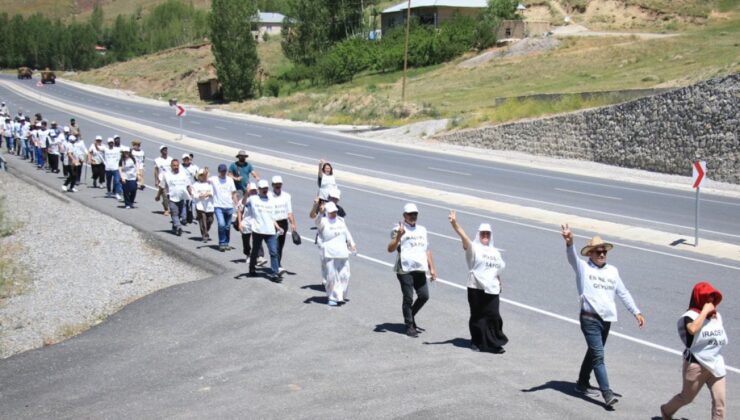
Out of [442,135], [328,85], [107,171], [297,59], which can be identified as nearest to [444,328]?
[107,171]

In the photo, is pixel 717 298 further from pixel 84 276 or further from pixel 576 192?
pixel 576 192

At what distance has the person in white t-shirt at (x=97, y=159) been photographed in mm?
24500

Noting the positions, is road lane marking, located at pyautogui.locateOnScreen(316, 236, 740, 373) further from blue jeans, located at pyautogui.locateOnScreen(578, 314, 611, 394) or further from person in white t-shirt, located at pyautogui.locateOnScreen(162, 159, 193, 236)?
person in white t-shirt, located at pyautogui.locateOnScreen(162, 159, 193, 236)

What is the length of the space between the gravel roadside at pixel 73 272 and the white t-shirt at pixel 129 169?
3.72ft

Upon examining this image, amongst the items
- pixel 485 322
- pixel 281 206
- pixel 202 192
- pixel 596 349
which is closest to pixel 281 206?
pixel 281 206

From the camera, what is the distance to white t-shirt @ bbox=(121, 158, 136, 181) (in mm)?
21281

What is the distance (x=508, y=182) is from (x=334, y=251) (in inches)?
708

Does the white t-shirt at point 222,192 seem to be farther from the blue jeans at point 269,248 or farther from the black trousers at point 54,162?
the black trousers at point 54,162

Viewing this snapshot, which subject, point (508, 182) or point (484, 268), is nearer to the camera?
point (484, 268)

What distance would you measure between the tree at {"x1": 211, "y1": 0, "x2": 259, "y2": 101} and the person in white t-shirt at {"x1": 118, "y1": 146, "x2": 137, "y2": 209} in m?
57.3

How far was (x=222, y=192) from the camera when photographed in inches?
640

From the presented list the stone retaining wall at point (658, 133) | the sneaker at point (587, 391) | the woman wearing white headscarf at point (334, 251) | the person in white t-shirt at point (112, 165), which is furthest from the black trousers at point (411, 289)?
the stone retaining wall at point (658, 133)

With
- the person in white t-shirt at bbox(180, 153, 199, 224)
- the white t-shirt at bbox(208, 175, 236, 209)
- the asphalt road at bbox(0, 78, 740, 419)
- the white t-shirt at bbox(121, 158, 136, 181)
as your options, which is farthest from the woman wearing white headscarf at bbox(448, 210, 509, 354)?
the white t-shirt at bbox(121, 158, 136, 181)

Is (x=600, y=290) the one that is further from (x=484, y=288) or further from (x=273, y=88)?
(x=273, y=88)
